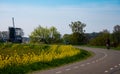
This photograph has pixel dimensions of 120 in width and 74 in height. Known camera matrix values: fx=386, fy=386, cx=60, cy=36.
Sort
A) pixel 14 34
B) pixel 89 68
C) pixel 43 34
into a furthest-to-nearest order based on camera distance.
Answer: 1. pixel 43 34
2. pixel 14 34
3. pixel 89 68

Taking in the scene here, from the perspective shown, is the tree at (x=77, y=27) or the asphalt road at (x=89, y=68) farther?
the tree at (x=77, y=27)

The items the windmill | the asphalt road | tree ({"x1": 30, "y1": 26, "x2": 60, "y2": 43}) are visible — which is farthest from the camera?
tree ({"x1": 30, "y1": 26, "x2": 60, "y2": 43})

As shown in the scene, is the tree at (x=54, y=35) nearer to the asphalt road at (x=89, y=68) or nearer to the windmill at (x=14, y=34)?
the windmill at (x=14, y=34)

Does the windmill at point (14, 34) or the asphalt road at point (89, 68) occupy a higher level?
the windmill at point (14, 34)

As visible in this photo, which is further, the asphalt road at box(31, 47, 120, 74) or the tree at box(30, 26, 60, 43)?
the tree at box(30, 26, 60, 43)

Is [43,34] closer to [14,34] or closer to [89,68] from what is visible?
[14,34]

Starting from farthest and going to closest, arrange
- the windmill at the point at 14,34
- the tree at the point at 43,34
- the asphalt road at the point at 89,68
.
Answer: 1. the tree at the point at 43,34
2. the windmill at the point at 14,34
3. the asphalt road at the point at 89,68

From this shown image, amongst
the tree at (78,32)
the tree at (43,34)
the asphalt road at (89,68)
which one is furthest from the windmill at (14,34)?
the asphalt road at (89,68)

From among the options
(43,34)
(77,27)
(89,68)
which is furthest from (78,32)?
(89,68)

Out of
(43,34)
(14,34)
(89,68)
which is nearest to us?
(89,68)

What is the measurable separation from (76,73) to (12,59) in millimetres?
5123

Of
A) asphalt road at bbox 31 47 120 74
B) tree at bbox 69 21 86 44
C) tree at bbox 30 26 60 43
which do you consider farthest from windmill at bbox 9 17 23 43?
asphalt road at bbox 31 47 120 74

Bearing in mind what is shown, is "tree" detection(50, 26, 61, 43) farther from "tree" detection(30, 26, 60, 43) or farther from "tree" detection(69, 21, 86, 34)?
"tree" detection(69, 21, 86, 34)

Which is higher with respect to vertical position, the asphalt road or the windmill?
the windmill
